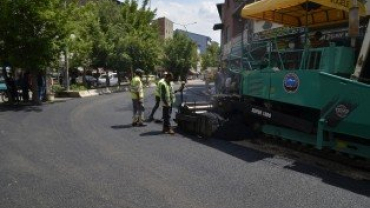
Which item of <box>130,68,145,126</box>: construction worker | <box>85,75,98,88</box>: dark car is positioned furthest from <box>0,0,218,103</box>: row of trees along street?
<box>130,68,145,126</box>: construction worker

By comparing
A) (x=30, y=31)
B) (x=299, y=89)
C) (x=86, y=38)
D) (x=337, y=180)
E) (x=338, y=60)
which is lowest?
(x=337, y=180)

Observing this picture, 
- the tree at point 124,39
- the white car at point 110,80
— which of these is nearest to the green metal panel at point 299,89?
the tree at point 124,39

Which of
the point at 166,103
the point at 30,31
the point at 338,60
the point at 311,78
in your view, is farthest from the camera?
the point at 30,31

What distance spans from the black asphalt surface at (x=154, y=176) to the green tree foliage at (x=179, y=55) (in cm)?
3103

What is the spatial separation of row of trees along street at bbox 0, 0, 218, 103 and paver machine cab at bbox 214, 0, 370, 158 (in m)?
10.5

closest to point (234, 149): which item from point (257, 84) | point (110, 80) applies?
point (257, 84)

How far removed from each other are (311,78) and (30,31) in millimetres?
13515

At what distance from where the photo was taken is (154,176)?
6.52 metres

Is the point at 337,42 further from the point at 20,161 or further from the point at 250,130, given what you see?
the point at 20,161

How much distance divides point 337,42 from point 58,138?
21.5 feet

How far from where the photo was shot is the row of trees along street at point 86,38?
1675 centimetres

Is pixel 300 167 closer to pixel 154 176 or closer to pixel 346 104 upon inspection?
pixel 346 104

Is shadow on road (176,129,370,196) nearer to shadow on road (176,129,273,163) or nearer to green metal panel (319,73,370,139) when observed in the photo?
shadow on road (176,129,273,163)

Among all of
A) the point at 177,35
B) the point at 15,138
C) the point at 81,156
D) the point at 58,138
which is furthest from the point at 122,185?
the point at 177,35
